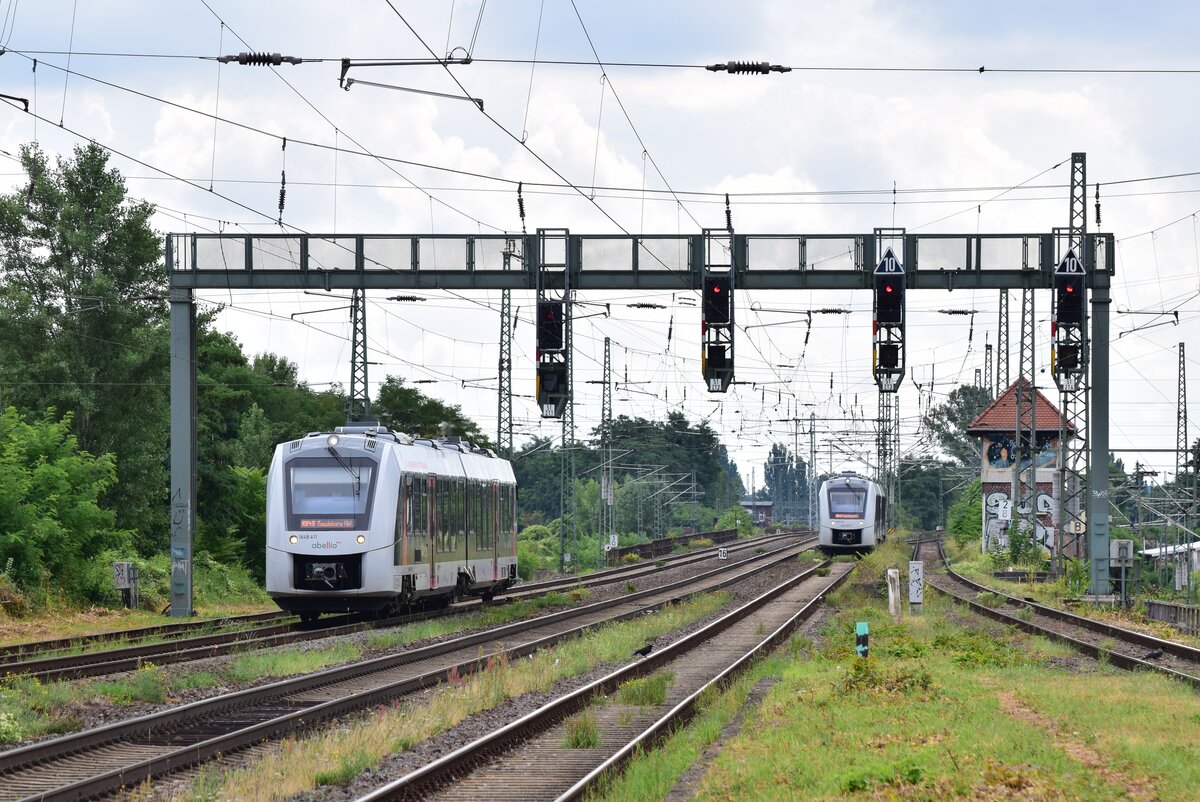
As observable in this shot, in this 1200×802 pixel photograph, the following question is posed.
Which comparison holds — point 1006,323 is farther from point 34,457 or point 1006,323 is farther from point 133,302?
point 34,457

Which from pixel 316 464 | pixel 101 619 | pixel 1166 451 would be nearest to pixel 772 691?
pixel 316 464

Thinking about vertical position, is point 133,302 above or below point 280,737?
above

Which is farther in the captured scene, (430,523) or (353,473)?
(430,523)

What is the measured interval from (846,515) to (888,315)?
1322 inches

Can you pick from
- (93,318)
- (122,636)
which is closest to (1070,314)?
(122,636)

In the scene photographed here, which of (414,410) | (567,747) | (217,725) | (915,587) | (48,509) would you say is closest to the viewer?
(567,747)

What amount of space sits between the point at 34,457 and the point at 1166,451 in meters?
34.3

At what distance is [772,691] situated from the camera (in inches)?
746

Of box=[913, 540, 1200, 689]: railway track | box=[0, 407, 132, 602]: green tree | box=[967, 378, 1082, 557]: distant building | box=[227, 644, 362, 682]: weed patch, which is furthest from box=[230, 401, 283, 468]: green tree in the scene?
box=[227, 644, 362, 682]: weed patch

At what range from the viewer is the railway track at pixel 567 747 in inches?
478

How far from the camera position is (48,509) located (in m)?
31.7

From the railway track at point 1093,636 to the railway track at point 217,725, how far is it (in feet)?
31.4

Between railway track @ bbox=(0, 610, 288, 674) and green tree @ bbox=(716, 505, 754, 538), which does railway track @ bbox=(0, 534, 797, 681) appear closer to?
railway track @ bbox=(0, 610, 288, 674)

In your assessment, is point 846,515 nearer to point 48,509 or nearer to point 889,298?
point 889,298
